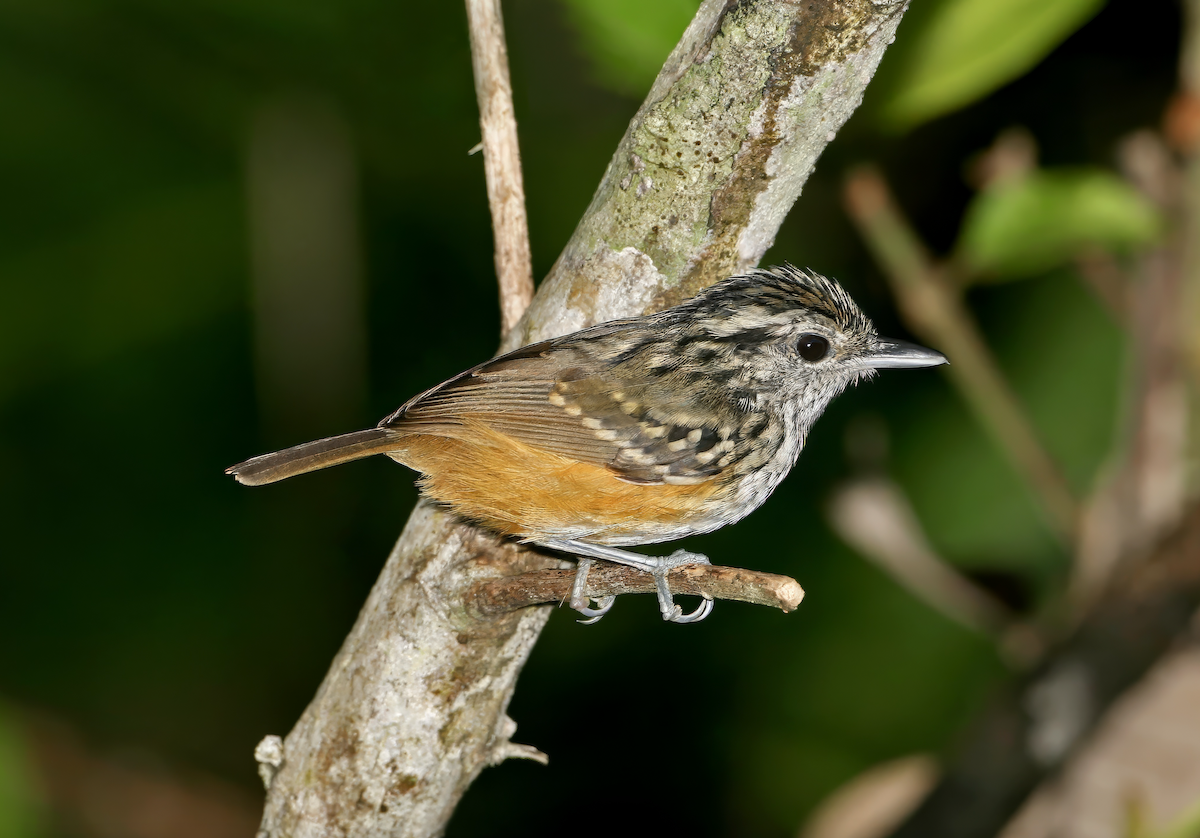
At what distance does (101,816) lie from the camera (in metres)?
5.21

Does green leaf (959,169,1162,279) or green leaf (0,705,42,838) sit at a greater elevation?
green leaf (959,169,1162,279)

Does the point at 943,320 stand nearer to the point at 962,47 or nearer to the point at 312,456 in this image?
the point at 962,47

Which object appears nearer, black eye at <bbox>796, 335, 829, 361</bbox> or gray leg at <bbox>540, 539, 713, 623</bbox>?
gray leg at <bbox>540, 539, 713, 623</bbox>

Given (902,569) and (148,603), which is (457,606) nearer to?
(902,569)

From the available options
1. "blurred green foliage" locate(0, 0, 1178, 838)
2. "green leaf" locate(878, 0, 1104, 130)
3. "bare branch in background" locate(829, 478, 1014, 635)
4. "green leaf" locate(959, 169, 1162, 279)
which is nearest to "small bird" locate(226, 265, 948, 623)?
"green leaf" locate(959, 169, 1162, 279)

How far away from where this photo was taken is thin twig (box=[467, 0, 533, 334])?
249 centimetres

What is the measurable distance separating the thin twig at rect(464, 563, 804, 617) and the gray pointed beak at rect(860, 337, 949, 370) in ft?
3.18

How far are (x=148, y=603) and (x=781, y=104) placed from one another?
3.84 meters

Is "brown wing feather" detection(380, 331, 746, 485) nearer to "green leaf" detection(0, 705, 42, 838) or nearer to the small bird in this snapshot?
the small bird

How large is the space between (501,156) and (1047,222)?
1.46m

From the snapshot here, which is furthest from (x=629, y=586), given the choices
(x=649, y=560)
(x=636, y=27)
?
(x=636, y=27)

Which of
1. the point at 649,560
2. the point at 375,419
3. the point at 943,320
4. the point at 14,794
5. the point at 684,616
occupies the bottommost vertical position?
the point at 14,794

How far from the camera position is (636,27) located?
266 cm

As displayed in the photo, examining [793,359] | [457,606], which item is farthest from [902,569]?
[457,606]
